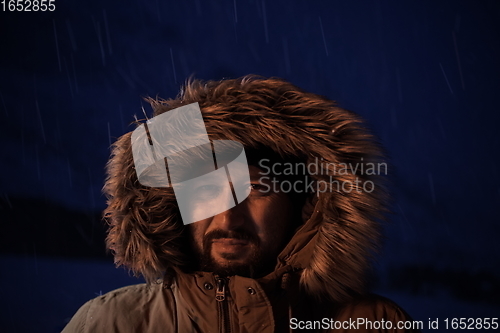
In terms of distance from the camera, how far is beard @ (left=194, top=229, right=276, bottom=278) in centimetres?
105

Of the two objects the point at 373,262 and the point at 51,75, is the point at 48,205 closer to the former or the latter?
the point at 51,75

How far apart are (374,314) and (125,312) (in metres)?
0.61

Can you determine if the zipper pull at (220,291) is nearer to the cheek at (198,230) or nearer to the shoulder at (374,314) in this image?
the cheek at (198,230)

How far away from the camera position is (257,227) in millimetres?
1073

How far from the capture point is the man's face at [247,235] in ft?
3.43

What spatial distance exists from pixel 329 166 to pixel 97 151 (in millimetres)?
1521

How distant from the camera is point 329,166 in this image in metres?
1.01

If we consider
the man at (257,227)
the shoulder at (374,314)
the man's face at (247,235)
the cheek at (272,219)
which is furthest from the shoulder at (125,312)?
the shoulder at (374,314)

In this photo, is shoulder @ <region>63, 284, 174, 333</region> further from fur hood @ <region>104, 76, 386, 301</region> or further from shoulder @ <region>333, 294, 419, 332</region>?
shoulder @ <region>333, 294, 419, 332</region>

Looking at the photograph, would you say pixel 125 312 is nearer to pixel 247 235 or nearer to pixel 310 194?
pixel 247 235

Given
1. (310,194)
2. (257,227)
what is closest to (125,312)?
(257,227)

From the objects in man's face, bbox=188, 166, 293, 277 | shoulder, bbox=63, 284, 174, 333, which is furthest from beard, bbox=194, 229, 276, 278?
shoulder, bbox=63, 284, 174, 333

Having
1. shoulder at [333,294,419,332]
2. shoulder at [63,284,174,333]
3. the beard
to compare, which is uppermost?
the beard

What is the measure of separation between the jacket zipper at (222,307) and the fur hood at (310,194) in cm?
17
